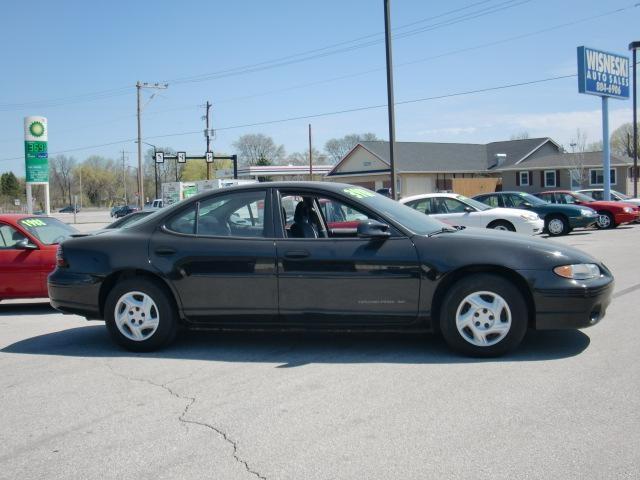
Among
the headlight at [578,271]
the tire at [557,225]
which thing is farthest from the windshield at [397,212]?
the tire at [557,225]

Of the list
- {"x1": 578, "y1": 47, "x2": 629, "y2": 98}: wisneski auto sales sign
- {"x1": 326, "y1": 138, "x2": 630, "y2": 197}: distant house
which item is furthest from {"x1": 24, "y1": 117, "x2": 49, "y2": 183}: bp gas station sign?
{"x1": 326, "y1": 138, "x2": 630, "y2": 197}: distant house

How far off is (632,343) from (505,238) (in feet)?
5.02

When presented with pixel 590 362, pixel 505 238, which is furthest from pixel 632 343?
pixel 505 238

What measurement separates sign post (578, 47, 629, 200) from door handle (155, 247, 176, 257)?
84.9 ft

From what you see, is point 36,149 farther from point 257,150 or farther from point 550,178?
point 257,150

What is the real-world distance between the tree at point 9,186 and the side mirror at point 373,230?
117251mm

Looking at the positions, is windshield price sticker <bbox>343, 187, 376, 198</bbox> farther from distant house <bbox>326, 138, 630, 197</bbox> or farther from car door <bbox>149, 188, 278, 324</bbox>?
distant house <bbox>326, 138, 630, 197</bbox>

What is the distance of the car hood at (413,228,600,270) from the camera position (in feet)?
17.1

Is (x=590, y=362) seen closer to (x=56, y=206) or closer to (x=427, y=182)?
(x=427, y=182)

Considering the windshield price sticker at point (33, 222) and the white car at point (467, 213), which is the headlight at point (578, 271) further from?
the white car at point (467, 213)

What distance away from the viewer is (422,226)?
5.74 m

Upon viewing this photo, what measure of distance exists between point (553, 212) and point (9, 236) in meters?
16.9

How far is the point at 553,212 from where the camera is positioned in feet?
67.9

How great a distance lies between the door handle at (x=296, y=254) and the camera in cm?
553
